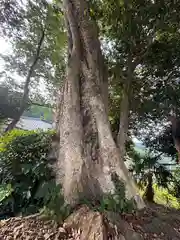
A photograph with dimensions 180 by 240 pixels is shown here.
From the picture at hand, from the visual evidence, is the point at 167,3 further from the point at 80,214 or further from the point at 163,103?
the point at 80,214

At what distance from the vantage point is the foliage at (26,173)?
8.61 feet

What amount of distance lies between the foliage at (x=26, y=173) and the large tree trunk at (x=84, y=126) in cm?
24

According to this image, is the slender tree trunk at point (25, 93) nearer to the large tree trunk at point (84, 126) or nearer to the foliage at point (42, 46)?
the foliage at point (42, 46)

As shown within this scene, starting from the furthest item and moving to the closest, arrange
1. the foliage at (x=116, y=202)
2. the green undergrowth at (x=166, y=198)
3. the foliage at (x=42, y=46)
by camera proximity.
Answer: the foliage at (x=42, y=46) → the green undergrowth at (x=166, y=198) → the foliage at (x=116, y=202)

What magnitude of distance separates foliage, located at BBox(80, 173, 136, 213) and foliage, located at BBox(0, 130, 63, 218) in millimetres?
507

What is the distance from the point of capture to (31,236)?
198cm

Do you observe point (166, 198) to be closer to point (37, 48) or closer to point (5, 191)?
point (5, 191)

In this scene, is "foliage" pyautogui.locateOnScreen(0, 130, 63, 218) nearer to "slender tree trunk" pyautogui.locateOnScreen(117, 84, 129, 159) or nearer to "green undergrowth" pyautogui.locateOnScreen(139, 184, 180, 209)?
"slender tree trunk" pyautogui.locateOnScreen(117, 84, 129, 159)

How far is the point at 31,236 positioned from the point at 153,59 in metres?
4.45

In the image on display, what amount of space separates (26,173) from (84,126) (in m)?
1.11

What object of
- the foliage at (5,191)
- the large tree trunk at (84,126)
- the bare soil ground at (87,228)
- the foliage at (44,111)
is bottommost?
the bare soil ground at (87,228)

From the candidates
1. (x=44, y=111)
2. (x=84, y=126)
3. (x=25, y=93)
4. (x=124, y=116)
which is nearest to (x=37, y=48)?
(x=25, y=93)

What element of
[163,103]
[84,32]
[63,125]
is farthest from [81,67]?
[163,103]

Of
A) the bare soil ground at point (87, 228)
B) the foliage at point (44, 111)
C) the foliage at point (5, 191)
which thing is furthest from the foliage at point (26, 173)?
the foliage at point (44, 111)
